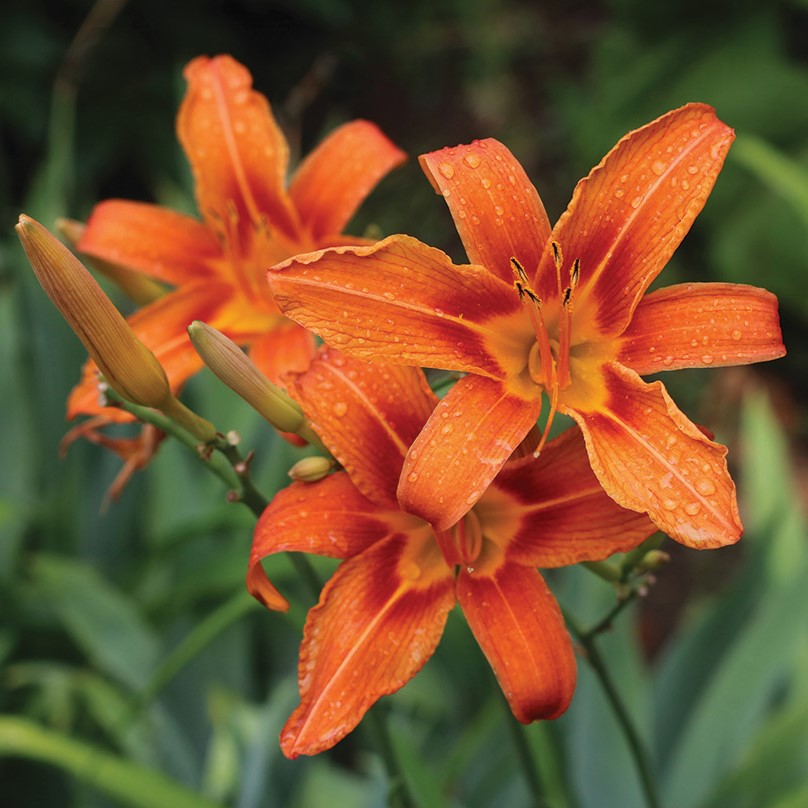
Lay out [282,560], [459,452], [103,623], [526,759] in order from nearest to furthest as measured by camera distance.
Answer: [459,452] < [526,759] < [282,560] < [103,623]

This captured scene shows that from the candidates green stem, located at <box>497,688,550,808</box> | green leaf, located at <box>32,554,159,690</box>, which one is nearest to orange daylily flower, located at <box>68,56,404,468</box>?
green stem, located at <box>497,688,550,808</box>

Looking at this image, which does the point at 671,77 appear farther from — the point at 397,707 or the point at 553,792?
the point at 553,792

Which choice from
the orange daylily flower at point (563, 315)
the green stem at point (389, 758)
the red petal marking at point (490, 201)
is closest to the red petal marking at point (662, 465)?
the orange daylily flower at point (563, 315)

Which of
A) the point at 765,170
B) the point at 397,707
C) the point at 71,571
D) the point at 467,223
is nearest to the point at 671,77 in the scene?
the point at 765,170

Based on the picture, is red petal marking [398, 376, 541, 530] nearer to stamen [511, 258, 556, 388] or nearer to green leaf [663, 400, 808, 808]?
stamen [511, 258, 556, 388]

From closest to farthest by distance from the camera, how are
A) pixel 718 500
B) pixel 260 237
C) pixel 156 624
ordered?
1. pixel 718 500
2. pixel 260 237
3. pixel 156 624

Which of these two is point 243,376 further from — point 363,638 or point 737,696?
point 737,696

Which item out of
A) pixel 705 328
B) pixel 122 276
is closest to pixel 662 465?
pixel 705 328
